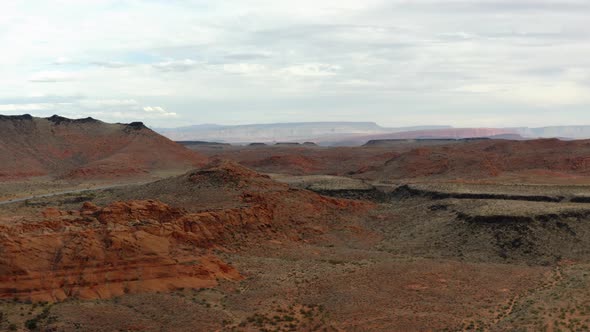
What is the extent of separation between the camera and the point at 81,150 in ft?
366

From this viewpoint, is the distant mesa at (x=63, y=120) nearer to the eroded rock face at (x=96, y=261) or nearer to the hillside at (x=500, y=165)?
the hillside at (x=500, y=165)

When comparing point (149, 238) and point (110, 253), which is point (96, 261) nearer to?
point (110, 253)

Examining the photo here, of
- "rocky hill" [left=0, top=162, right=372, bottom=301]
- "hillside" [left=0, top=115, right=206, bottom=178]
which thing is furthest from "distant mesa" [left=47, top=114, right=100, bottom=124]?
"rocky hill" [left=0, top=162, right=372, bottom=301]

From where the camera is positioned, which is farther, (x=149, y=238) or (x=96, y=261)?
(x=149, y=238)

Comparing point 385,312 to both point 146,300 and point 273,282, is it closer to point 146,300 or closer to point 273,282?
point 273,282

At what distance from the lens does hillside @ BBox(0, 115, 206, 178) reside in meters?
96.6

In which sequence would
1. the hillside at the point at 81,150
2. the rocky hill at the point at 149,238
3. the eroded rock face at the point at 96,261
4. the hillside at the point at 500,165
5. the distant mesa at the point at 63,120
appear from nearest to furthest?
the eroded rock face at the point at 96,261
the rocky hill at the point at 149,238
the hillside at the point at 500,165
the hillside at the point at 81,150
the distant mesa at the point at 63,120

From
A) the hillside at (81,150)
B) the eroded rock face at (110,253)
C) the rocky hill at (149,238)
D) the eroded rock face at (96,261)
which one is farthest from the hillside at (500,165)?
the eroded rock face at (96,261)

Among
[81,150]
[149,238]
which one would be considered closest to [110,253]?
[149,238]

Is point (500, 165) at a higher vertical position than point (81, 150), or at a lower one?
lower

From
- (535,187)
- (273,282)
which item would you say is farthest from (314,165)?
(273,282)

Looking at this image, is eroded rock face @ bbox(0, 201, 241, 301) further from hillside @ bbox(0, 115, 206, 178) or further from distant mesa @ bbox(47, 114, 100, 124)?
distant mesa @ bbox(47, 114, 100, 124)

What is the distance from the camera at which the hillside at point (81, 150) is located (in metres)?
96.6

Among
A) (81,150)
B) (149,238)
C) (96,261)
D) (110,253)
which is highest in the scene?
(81,150)
